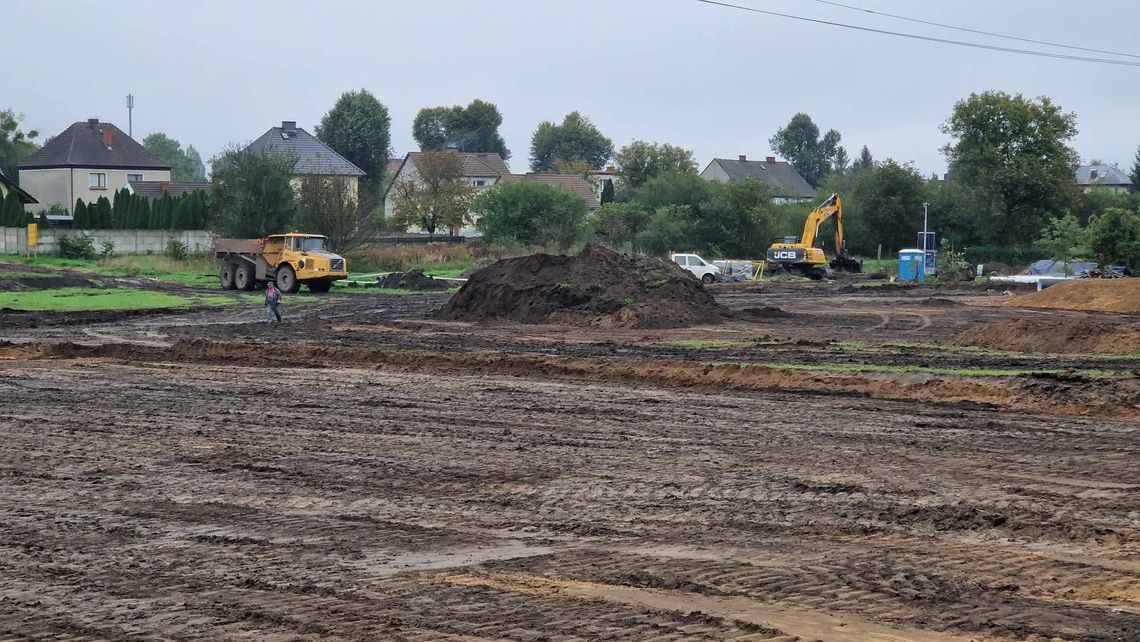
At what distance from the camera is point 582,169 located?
121500 millimetres

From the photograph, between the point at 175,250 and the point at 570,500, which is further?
the point at 175,250

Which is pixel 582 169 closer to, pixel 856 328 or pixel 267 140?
pixel 267 140

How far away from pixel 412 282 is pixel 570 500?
35.6 m

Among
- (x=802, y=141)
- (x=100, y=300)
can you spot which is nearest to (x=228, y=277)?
(x=100, y=300)

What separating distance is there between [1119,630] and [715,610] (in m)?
2.23

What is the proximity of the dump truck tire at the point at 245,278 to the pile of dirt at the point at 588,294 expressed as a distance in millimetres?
12713

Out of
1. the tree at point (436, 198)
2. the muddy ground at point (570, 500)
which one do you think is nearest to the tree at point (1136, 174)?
the tree at point (436, 198)

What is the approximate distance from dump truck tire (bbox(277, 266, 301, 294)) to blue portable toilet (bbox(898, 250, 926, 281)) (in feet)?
91.3

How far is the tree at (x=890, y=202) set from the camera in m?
71.3

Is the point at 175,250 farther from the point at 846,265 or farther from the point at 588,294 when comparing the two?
the point at 588,294

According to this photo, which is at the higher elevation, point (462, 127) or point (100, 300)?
point (462, 127)

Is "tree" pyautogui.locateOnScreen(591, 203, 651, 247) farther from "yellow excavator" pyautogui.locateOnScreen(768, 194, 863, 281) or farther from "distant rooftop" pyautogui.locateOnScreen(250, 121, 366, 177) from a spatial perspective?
"distant rooftop" pyautogui.locateOnScreen(250, 121, 366, 177)

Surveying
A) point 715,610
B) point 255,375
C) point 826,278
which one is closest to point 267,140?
point 826,278

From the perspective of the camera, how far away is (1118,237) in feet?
147
